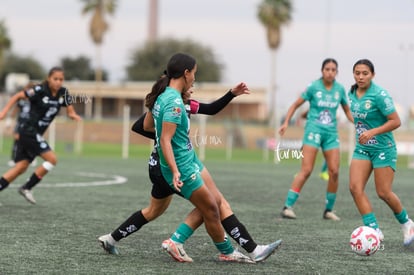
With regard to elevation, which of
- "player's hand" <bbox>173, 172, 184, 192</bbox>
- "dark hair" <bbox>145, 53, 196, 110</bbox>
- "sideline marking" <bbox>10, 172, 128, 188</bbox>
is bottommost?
"sideline marking" <bbox>10, 172, 128, 188</bbox>

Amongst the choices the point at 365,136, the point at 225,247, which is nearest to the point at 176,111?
the point at 225,247

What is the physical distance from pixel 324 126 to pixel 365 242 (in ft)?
15.5

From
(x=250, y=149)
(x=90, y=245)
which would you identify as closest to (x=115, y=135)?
(x=250, y=149)

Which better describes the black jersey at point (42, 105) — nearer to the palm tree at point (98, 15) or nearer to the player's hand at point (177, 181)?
the player's hand at point (177, 181)

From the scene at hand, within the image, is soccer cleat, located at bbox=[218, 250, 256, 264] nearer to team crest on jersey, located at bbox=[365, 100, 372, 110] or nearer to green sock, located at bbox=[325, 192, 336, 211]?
team crest on jersey, located at bbox=[365, 100, 372, 110]

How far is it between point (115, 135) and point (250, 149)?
35.5 feet

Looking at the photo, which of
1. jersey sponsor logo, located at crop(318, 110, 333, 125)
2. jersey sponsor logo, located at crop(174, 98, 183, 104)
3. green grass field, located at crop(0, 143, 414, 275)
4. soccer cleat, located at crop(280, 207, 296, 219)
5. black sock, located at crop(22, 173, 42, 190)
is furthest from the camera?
black sock, located at crop(22, 173, 42, 190)

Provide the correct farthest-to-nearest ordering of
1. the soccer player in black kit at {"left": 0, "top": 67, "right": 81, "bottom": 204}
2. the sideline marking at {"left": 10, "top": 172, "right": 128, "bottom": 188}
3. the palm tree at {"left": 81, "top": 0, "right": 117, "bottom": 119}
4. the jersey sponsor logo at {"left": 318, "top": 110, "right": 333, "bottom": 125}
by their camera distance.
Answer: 1. the palm tree at {"left": 81, "top": 0, "right": 117, "bottom": 119}
2. the sideline marking at {"left": 10, "top": 172, "right": 128, "bottom": 188}
3. the jersey sponsor logo at {"left": 318, "top": 110, "right": 333, "bottom": 125}
4. the soccer player in black kit at {"left": 0, "top": 67, "right": 81, "bottom": 204}

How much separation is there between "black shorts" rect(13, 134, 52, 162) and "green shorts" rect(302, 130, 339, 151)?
4095 millimetres

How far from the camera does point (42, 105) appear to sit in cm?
1328

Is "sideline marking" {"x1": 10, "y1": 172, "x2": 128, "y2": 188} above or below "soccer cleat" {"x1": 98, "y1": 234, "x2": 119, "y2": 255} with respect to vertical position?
below

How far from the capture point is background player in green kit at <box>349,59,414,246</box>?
9.91 metres

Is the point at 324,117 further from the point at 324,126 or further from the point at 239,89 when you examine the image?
the point at 239,89

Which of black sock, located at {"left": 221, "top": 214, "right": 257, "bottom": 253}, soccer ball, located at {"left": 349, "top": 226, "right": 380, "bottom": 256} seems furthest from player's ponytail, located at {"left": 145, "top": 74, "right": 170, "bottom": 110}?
soccer ball, located at {"left": 349, "top": 226, "right": 380, "bottom": 256}
